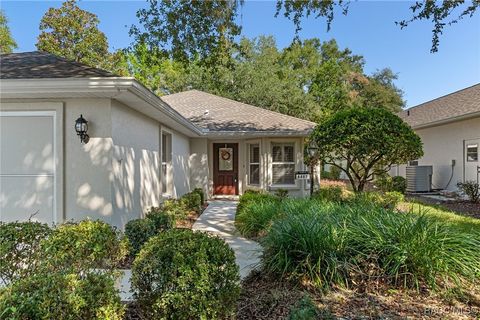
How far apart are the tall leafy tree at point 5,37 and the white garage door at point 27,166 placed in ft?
82.6

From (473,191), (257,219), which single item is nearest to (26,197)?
(257,219)

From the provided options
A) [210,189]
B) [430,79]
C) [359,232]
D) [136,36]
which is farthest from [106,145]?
[430,79]

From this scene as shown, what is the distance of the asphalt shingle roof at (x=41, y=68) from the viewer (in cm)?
532

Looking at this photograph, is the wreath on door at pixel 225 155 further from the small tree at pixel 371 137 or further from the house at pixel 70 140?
the house at pixel 70 140

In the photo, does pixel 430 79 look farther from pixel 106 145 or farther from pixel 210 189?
pixel 106 145

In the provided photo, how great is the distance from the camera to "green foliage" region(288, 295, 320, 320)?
2664 mm

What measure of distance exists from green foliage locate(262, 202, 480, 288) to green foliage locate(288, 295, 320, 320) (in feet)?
1.97

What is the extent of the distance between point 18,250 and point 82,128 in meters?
2.62

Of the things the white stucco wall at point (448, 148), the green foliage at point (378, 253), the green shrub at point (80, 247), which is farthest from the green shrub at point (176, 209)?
the white stucco wall at point (448, 148)

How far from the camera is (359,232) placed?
3973 millimetres

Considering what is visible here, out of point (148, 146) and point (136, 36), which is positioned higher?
point (136, 36)

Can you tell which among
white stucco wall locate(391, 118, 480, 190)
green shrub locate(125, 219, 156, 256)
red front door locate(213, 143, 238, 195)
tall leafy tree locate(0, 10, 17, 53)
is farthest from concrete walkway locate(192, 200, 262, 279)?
tall leafy tree locate(0, 10, 17, 53)

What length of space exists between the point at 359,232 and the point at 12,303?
3646 millimetres

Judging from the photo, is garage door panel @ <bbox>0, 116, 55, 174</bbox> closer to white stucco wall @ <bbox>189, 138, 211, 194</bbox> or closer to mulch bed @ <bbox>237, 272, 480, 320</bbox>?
mulch bed @ <bbox>237, 272, 480, 320</bbox>
